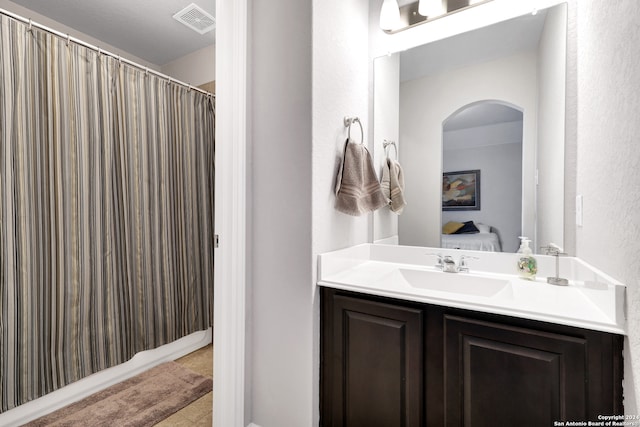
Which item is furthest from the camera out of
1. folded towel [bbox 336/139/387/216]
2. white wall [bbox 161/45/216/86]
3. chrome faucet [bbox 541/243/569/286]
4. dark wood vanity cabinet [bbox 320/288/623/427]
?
white wall [bbox 161/45/216/86]

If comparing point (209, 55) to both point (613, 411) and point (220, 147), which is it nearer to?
point (220, 147)

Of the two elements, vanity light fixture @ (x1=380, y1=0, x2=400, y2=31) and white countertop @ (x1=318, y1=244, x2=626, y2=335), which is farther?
vanity light fixture @ (x1=380, y1=0, x2=400, y2=31)

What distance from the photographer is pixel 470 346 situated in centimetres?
95

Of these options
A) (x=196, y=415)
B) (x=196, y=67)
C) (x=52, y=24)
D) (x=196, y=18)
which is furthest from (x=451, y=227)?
(x=52, y=24)

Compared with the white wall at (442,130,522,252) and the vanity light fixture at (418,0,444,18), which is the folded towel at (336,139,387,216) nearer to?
the white wall at (442,130,522,252)

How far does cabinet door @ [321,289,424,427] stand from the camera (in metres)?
1.05

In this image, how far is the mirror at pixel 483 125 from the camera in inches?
50.2

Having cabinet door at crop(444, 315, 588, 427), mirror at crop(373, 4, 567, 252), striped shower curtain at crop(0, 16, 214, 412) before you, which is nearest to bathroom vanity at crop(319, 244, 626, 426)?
cabinet door at crop(444, 315, 588, 427)

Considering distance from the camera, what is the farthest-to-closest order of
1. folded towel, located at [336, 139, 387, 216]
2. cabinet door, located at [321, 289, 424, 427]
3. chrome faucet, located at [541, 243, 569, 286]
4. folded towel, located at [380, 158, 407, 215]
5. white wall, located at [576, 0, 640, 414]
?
1. folded towel, located at [380, 158, 407, 215]
2. folded towel, located at [336, 139, 387, 216]
3. chrome faucet, located at [541, 243, 569, 286]
4. cabinet door, located at [321, 289, 424, 427]
5. white wall, located at [576, 0, 640, 414]

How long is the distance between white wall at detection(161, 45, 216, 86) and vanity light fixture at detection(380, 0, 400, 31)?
1.69 metres

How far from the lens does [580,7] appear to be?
3.75ft

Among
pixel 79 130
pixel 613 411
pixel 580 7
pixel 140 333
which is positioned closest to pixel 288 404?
pixel 613 411

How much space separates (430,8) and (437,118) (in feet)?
1.81

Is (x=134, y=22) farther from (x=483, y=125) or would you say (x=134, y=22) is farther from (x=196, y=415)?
(x=196, y=415)
